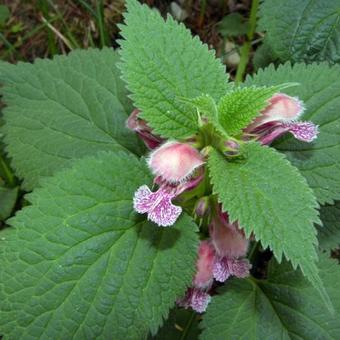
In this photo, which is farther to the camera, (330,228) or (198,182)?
(330,228)

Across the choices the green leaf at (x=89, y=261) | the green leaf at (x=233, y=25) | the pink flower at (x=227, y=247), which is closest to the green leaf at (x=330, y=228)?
the pink flower at (x=227, y=247)

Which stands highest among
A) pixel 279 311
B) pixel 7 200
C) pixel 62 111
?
pixel 62 111

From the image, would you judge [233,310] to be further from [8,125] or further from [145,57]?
[8,125]

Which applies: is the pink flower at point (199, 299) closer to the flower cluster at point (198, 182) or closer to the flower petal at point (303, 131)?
the flower cluster at point (198, 182)

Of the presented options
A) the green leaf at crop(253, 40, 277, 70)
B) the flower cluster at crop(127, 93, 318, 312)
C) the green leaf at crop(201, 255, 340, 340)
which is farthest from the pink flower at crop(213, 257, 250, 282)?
the green leaf at crop(253, 40, 277, 70)

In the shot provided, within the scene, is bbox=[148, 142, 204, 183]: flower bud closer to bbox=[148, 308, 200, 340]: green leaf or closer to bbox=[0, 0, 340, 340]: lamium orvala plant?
bbox=[0, 0, 340, 340]: lamium orvala plant

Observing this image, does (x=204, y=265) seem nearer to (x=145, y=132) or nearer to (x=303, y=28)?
(x=145, y=132)

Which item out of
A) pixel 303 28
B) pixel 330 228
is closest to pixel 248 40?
pixel 303 28
